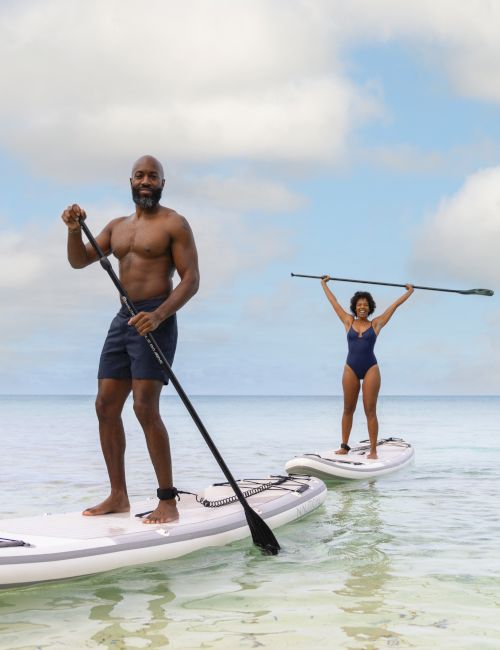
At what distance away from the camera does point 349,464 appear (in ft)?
35.5

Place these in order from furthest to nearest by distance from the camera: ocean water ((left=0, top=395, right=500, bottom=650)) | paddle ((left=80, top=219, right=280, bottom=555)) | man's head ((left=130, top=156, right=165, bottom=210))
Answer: man's head ((left=130, top=156, right=165, bottom=210)) → paddle ((left=80, top=219, right=280, bottom=555)) → ocean water ((left=0, top=395, right=500, bottom=650))

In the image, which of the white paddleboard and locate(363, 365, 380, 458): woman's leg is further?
locate(363, 365, 380, 458): woman's leg

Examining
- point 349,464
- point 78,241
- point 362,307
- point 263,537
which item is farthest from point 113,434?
point 362,307

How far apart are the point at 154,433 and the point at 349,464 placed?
5.30 metres

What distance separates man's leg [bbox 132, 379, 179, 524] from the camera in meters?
6.01

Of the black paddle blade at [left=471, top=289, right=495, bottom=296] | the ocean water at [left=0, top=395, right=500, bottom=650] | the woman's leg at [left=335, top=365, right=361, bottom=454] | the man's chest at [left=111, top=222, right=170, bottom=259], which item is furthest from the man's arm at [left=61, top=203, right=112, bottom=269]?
the black paddle blade at [left=471, top=289, right=495, bottom=296]

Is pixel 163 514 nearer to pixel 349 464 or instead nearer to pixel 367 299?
pixel 349 464

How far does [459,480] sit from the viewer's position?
11.9 meters

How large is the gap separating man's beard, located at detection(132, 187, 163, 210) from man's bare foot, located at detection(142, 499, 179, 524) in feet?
7.40

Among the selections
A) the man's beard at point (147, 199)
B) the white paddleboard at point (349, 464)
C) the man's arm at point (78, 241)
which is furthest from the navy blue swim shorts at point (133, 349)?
the white paddleboard at point (349, 464)

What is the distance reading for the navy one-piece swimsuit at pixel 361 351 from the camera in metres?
11.7

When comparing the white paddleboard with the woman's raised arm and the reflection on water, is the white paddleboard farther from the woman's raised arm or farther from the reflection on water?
the woman's raised arm

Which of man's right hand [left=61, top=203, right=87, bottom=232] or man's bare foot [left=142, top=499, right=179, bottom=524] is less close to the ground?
man's right hand [left=61, top=203, right=87, bottom=232]

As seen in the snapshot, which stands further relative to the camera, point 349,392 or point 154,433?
point 349,392
